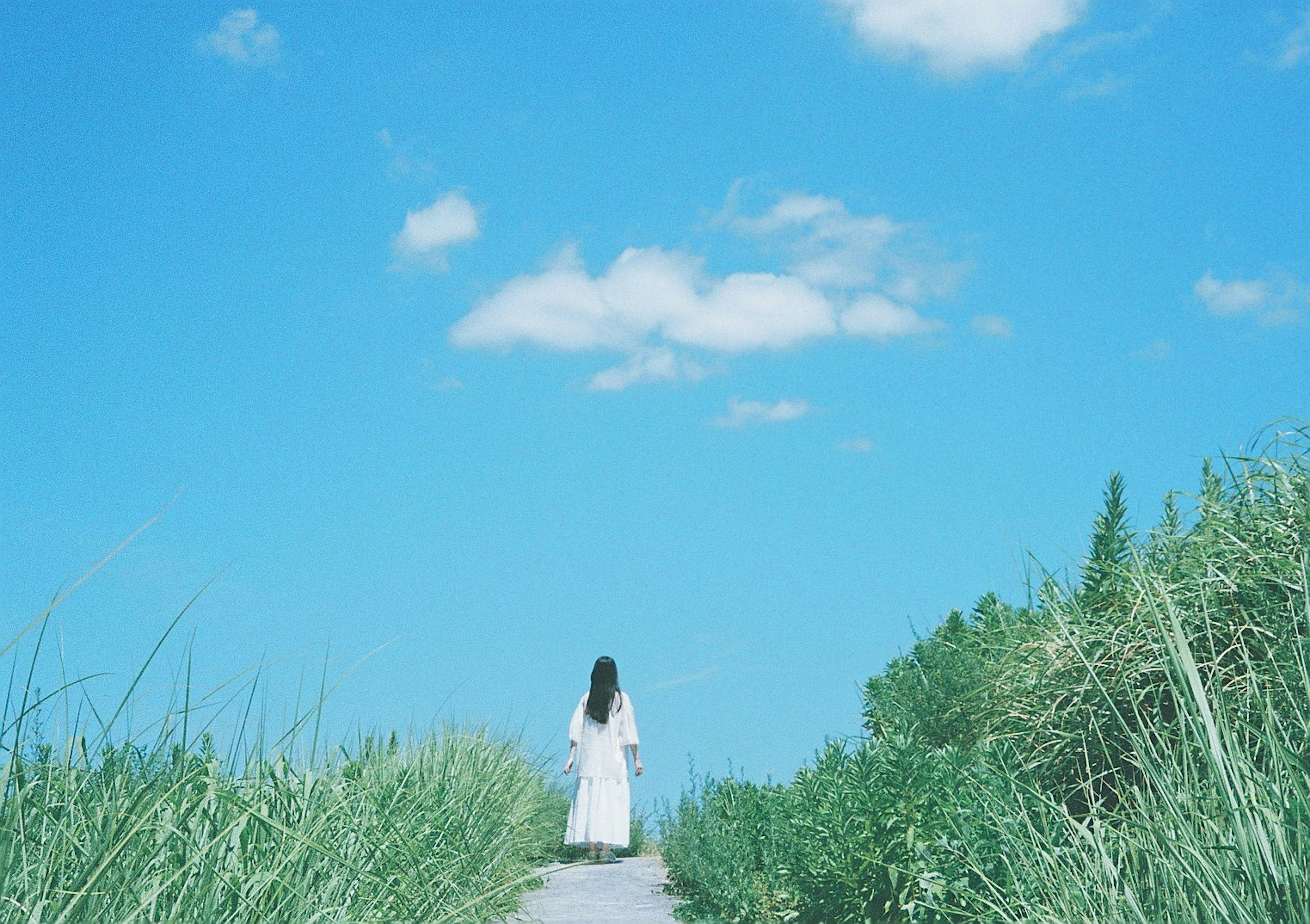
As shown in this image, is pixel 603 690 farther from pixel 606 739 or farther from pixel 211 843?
pixel 211 843

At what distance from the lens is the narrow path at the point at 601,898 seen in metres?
6.45

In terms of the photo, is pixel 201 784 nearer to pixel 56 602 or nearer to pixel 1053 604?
pixel 56 602

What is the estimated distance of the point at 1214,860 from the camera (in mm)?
3127

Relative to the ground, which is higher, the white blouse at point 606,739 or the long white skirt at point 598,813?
the white blouse at point 606,739

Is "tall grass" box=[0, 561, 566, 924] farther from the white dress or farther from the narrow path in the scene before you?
the white dress

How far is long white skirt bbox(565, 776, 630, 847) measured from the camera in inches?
408

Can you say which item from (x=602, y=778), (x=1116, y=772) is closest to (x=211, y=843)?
(x=1116, y=772)

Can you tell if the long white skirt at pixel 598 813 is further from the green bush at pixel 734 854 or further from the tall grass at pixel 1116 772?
the tall grass at pixel 1116 772

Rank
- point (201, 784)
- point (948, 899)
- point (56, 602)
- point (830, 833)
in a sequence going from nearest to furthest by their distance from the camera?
1. point (56, 602)
2. point (201, 784)
3. point (948, 899)
4. point (830, 833)

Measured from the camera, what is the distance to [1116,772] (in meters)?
4.90

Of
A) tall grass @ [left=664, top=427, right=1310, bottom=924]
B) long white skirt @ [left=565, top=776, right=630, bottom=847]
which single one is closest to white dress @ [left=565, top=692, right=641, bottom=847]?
long white skirt @ [left=565, top=776, right=630, bottom=847]

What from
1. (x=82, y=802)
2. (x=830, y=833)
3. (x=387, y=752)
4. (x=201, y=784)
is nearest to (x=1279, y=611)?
(x=830, y=833)

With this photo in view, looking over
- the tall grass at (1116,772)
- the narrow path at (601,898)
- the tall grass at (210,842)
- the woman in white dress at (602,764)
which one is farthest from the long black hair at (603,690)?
the tall grass at (210,842)

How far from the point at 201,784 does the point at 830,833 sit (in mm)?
3065
